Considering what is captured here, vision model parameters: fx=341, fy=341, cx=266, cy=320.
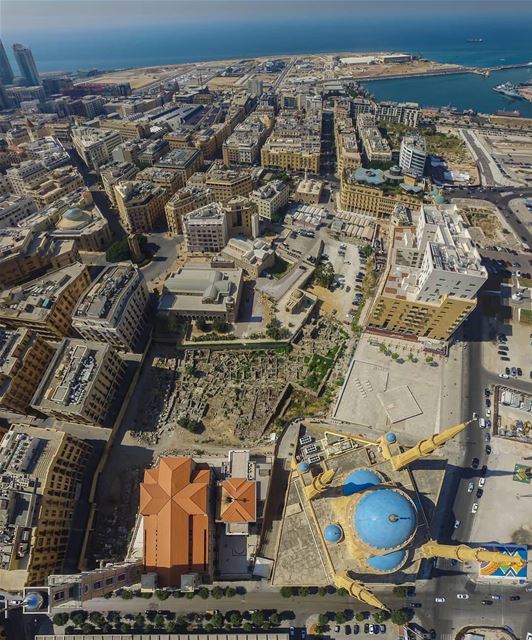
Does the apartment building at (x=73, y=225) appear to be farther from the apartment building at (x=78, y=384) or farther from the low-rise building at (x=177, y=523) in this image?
the low-rise building at (x=177, y=523)

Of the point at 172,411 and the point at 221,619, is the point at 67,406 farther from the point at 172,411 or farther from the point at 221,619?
the point at 221,619

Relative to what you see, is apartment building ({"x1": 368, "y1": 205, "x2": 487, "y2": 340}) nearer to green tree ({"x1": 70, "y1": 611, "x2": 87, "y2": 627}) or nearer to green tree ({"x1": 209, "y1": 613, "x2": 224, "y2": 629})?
green tree ({"x1": 209, "y1": 613, "x2": 224, "y2": 629})

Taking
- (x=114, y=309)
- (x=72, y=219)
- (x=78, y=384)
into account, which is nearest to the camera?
(x=78, y=384)

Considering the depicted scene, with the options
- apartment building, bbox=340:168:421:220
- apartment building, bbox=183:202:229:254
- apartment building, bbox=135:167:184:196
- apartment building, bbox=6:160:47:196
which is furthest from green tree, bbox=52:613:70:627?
apartment building, bbox=6:160:47:196

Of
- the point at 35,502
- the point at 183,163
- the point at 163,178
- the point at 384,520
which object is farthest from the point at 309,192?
the point at 35,502

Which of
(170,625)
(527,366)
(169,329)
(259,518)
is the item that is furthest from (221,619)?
(527,366)

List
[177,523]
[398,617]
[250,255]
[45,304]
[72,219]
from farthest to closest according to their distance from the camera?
[72,219], [250,255], [45,304], [177,523], [398,617]

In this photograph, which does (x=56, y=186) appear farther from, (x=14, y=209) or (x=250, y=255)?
(x=250, y=255)

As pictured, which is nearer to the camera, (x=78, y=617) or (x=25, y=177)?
(x=78, y=617)
